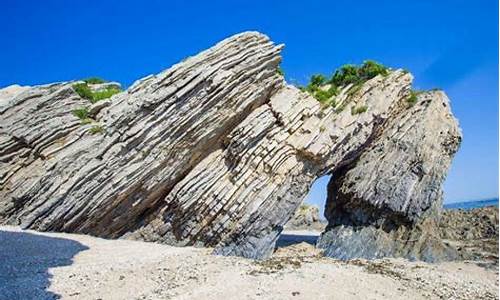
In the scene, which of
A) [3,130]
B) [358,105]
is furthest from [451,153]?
[3,130]

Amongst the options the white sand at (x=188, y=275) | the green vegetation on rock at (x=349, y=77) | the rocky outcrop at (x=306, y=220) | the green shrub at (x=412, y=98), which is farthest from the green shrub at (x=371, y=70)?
the rocky outcrop at (x=306, y=220)

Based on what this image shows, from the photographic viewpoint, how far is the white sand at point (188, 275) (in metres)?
14.8

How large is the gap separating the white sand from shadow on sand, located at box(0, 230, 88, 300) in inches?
1.1

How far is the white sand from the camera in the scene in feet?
48.7

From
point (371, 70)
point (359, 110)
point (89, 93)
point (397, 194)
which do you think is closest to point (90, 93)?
point (89, 93)

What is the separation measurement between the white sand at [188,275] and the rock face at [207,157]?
2.24 metres

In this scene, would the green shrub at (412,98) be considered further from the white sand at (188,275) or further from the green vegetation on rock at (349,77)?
the white sand at (188,275)

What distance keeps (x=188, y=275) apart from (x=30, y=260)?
239 inches

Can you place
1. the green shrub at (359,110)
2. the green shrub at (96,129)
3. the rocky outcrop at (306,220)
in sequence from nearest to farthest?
1. the green shrub at (96,129)
2. the green shrub at (359,110)
3. the rocky outcrop at (306,220)

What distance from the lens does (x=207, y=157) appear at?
25.0m

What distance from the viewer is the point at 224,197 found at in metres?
23.5

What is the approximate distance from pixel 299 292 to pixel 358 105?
14731 millimetres

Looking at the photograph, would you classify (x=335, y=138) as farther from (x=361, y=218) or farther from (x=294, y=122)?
(x=361, y=218)

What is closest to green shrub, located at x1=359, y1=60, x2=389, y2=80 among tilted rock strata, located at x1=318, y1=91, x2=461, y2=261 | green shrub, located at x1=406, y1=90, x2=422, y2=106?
green shrub, located at x1=406, y1=90, x2=422, y2=106
